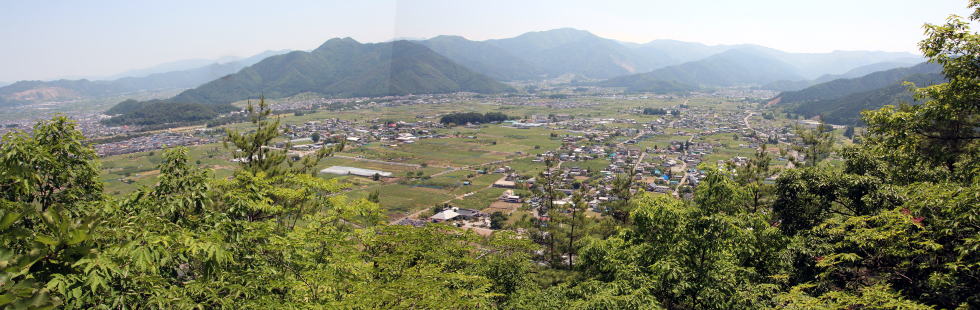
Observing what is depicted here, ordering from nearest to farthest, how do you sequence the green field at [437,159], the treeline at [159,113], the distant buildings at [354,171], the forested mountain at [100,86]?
1. the green field at [437,159]
2. the distant buildings at [354,171]
3. the treeline at [159,113]
4. the forested mountain at [100,86]

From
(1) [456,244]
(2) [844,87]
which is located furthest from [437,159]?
(2) [844,87]

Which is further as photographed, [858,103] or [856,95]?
[856,95]

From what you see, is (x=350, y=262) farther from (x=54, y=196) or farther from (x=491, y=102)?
(x=491, y=102)

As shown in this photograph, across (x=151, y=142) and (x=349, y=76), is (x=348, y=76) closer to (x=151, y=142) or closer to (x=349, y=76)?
(x=349, y=76)

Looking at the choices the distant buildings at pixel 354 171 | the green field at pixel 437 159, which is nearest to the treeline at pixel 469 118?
the green field at pixel 437 159

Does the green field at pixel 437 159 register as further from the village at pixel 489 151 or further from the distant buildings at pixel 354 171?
the distant buildings at pixel 354 171

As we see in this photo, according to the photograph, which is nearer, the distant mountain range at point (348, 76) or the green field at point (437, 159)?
the green field at point (437, 159)

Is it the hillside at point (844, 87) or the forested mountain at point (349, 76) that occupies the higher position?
the forested mountain at point (349, 76)
